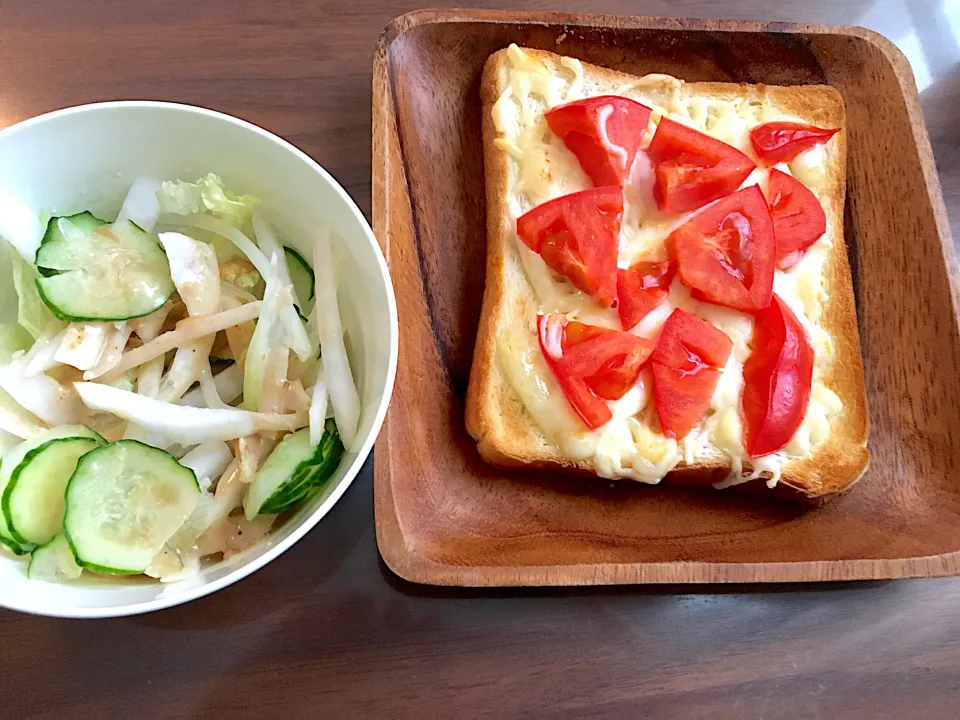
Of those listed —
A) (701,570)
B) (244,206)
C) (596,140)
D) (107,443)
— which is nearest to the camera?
(107,443)

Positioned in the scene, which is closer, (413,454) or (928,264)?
(413,454)

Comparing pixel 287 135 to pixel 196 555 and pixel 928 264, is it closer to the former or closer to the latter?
pixel 196 555

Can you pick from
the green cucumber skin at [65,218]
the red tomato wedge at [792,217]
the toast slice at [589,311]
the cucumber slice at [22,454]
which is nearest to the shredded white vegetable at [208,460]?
the cucumber slice at [22,454]

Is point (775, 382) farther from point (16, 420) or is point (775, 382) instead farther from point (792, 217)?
point (16, 420)

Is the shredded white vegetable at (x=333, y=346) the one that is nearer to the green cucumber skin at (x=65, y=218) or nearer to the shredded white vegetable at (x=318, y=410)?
the shredded white vegetable at (x=318, y=410)

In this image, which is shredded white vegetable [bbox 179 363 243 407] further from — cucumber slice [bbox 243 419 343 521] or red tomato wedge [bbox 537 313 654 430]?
red tomato wedge [bbox 537 313 654 430]

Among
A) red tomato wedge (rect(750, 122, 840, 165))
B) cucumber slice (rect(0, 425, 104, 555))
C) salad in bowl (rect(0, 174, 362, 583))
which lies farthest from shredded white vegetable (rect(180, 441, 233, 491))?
red tomato wedge (rect(750, 122, 840, 165))

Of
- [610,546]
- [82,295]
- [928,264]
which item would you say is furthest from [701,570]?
[82,295]
